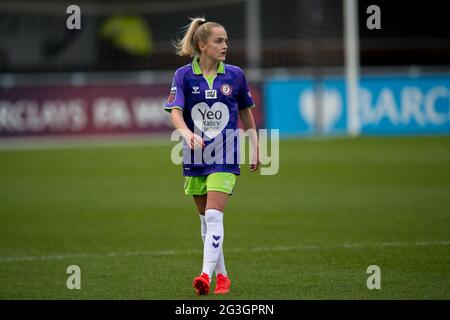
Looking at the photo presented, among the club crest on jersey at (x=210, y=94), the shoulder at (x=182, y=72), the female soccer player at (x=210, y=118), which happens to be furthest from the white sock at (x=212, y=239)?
the shoulder at (x=182, y=72)

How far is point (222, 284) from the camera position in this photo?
7.81 metres

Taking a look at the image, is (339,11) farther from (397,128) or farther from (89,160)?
(89,160)

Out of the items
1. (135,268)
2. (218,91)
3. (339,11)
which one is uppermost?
(339,11)

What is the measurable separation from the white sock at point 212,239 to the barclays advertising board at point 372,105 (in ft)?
64.3

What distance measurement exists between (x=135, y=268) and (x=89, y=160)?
1333cm

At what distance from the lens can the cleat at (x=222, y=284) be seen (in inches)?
305

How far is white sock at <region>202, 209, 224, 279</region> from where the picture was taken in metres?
7.64

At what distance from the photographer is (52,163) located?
857 inches

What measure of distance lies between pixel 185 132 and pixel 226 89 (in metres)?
0.59

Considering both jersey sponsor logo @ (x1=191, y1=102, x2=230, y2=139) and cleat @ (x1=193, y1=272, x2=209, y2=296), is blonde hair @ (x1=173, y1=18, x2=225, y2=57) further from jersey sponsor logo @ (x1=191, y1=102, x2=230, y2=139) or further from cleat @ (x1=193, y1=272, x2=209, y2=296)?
cleat @ (x1=193, y1=272, x2=209, y2=296)

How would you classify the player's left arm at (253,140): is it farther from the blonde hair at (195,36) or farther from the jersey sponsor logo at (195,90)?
the blonde hair at (195,36)

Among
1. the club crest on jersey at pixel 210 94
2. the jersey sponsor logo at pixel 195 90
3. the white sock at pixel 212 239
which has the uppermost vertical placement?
the jersey sponsor logo at pixel 195 90

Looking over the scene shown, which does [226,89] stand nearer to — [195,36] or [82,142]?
[195,36]
